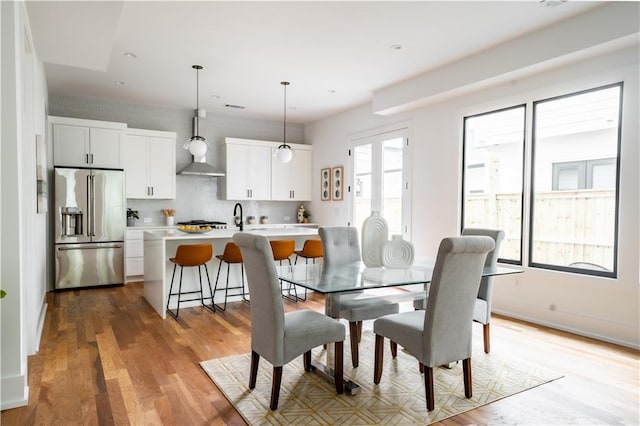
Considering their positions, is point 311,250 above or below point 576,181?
below

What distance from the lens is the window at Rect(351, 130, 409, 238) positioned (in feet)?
19.6

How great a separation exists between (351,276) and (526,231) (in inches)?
102

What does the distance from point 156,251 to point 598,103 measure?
15.7 feet

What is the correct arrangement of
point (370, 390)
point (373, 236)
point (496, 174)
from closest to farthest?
1. point (370, 390)
2. point (373, 236)
3. point (496, 174)

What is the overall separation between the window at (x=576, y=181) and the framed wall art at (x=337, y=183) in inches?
134

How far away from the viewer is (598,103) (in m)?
3.86

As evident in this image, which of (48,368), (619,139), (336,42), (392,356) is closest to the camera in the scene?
(48,368)

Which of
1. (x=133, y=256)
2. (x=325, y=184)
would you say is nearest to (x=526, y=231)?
(x=325, y=184)

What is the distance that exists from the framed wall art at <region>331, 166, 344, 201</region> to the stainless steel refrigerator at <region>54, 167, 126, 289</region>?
349 cm

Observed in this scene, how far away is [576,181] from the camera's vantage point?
4.04 metres

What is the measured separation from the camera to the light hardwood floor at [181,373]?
7.64ft

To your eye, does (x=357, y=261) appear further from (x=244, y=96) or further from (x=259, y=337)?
(x=244, y=96)

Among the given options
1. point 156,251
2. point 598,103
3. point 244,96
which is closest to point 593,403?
point 598,103

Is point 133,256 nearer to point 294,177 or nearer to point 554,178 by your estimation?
point 294,177
